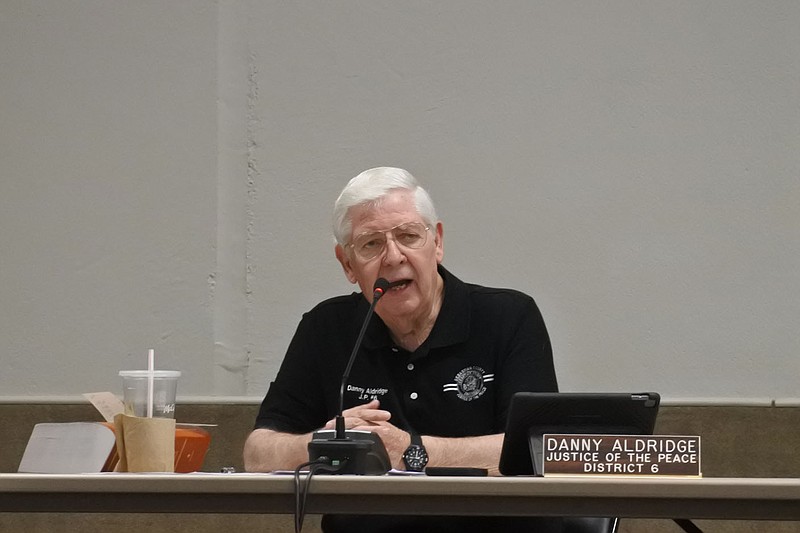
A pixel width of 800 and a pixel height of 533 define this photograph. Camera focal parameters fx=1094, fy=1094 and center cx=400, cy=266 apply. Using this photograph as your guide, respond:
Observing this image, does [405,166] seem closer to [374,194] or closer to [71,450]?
[374,194]

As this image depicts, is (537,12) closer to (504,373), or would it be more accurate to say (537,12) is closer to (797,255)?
(797,255)

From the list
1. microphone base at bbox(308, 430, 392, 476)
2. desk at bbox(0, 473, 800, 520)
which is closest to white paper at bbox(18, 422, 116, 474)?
desk at bbox(0, 473, 800, 520)

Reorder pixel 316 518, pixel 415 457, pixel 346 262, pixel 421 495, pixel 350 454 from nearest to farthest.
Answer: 1. pixel 421 495
2. pixel 350 454
3. pixel 415 457
4. pixel 346 262
5. pixel 316 518

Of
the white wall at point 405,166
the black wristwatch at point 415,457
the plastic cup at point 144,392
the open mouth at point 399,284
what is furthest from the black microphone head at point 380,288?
the white wall at point 405,166

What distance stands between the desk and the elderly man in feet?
2.54

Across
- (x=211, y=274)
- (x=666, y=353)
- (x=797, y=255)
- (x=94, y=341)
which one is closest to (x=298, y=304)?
(x=211, y=274)

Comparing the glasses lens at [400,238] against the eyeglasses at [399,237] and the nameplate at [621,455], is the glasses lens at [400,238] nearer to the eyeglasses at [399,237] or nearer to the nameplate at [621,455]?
the eyeglasses at [399,237]

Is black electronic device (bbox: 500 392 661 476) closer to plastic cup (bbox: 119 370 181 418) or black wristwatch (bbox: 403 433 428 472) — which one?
black wristwatch (bbox: 403 433 428 472)

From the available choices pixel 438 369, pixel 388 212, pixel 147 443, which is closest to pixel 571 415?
pixel 147 443

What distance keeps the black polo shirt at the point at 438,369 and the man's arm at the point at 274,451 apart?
88 millimetres

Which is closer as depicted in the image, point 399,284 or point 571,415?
point 571,415

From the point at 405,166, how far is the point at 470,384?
97 centimetres

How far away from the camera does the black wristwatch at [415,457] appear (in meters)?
2.01

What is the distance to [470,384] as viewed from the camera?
7.52 ft
